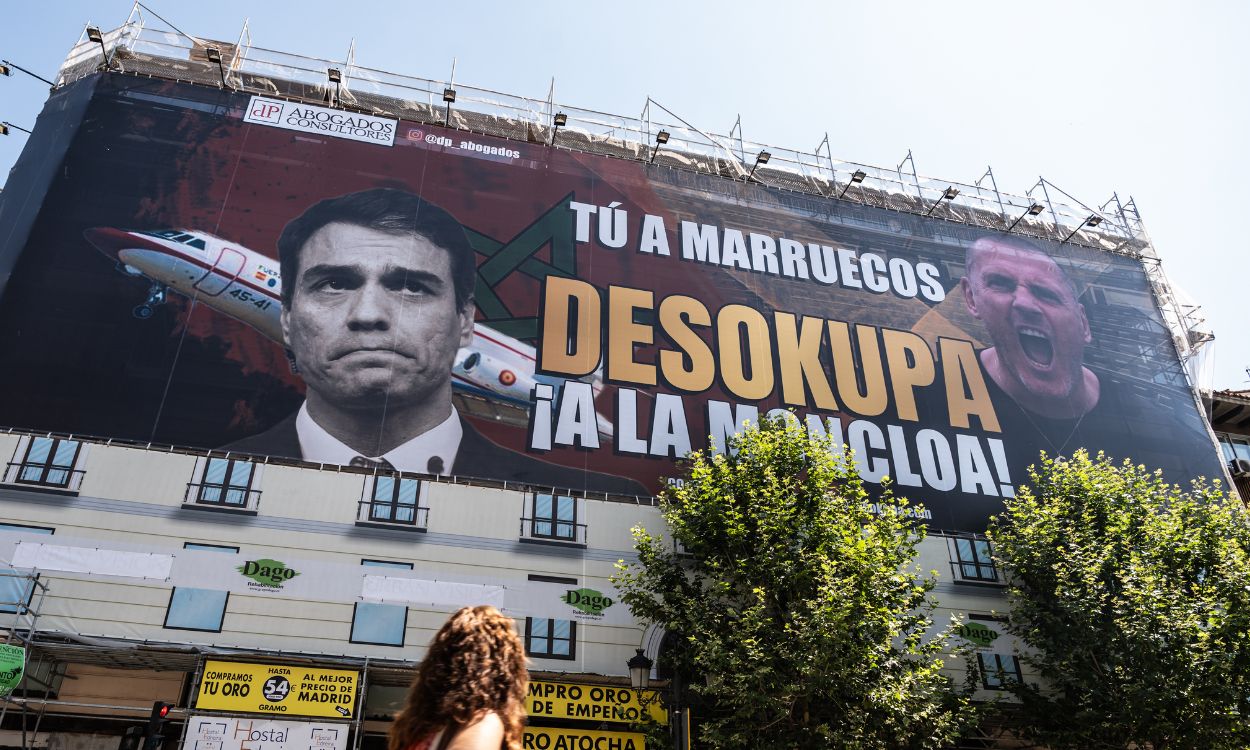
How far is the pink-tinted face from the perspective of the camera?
2470 cm

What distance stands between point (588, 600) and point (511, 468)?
11.2ft

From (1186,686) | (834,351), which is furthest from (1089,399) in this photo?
(1186,686)

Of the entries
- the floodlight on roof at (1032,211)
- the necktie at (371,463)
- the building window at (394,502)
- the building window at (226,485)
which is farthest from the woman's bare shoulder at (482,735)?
the floodlight on roof at (1032,211)

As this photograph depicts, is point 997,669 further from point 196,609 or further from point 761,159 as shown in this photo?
point 196,609

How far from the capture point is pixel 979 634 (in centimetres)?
1944

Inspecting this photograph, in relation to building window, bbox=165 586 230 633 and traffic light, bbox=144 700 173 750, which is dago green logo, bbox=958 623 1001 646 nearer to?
building window, bbox=165 586 230 633

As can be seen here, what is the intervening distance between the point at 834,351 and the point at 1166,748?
37.7 ft

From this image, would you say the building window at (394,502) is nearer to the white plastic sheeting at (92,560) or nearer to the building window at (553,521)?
the building window at (553,521)

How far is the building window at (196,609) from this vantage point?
1595 centimetres

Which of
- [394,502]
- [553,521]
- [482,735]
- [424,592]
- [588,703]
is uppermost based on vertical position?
[394,502]

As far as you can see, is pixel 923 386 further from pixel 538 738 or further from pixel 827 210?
pixel 538 738

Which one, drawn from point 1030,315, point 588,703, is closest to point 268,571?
point 588,703

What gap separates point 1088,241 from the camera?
28703mm

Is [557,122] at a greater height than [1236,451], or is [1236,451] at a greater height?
[557,122]
